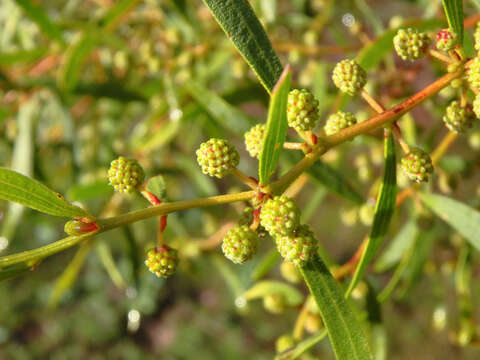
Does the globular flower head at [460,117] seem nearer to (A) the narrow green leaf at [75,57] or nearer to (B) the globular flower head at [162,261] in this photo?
(B) the globular flower head at [162,261]

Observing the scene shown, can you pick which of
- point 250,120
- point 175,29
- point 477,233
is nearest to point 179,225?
point 175,29

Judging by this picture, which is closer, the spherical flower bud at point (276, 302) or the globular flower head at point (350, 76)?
the globular flower head at point (350, 76)

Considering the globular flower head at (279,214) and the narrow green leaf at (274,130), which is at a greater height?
the narrow green leaf at (274,130)

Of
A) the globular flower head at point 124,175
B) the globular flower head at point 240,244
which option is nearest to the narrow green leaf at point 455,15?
the globular flower head at point 240,244

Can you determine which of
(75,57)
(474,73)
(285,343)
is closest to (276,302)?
(285,343)

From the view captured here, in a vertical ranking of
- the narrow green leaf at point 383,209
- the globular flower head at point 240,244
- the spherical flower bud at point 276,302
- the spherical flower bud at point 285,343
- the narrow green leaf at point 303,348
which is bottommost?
the spherical flower bud at point 276,302

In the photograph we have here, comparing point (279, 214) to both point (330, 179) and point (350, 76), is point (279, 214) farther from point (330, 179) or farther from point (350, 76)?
point (330, 179)
